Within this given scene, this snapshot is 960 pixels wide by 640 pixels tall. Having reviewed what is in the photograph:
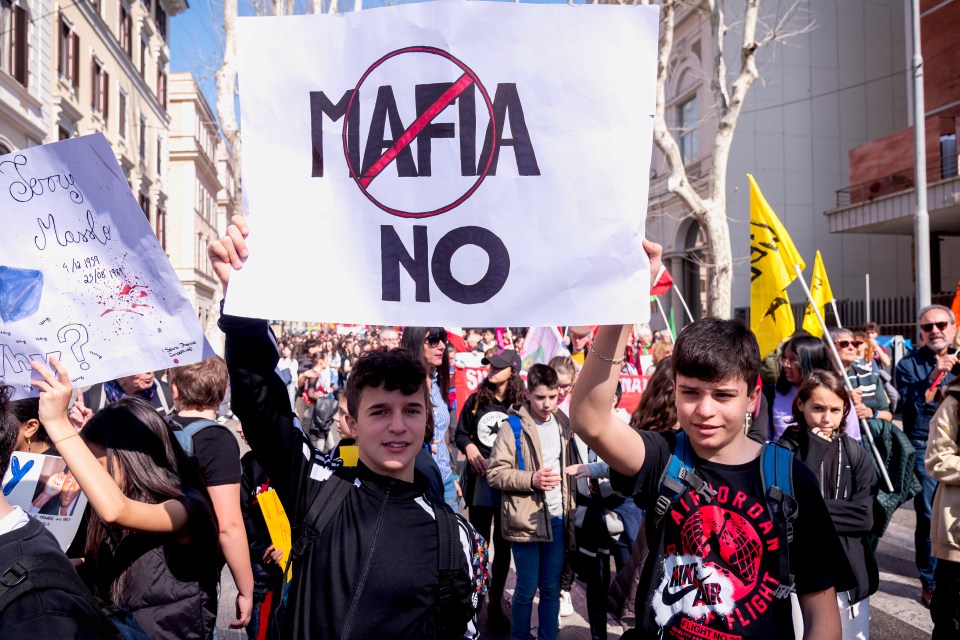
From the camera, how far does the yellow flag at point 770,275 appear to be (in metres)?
6.20

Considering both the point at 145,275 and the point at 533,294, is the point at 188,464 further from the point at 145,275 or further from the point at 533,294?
the point at 533,294

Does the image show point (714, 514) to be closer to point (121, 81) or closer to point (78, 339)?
point (78, 339)

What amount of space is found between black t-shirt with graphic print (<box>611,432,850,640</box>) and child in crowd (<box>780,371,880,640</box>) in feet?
4.30

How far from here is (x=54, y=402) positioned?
228cm

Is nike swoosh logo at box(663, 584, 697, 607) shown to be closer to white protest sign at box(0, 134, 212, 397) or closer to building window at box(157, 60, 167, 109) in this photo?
white protest sign at box(0, 134, 212, 397)

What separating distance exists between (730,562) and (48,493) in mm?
2155

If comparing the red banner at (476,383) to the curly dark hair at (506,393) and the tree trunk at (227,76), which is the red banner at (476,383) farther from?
the tree trunk at (227,76)

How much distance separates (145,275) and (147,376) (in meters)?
2.57

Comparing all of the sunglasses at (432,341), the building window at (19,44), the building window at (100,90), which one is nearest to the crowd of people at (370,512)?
the sunglasses at (432,341)

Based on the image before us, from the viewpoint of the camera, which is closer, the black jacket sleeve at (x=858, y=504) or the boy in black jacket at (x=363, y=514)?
the boy in black jacket at (x=363, y=514)

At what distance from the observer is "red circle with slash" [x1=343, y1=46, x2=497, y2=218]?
2.12 m

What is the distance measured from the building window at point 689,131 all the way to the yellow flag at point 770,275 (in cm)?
2220

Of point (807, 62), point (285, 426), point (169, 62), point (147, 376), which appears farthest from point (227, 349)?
point (169, 62)

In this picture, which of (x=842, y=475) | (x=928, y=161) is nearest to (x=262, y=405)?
(x=842, y=475)
